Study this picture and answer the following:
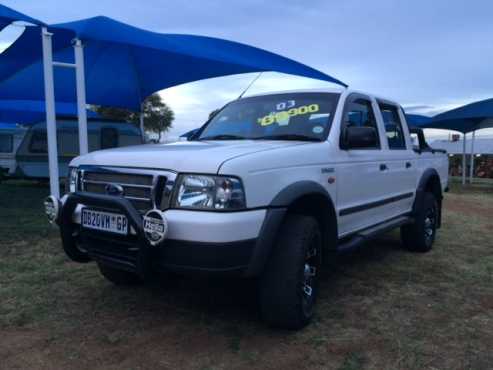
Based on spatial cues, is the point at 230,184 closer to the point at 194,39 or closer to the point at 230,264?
the point at 230,264

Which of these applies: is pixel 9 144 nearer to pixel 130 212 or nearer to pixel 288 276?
pixel 130 212

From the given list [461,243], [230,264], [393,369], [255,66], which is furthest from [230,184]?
[255,66]

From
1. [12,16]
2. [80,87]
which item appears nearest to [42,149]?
[80,87]

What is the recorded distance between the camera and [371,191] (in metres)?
4.27

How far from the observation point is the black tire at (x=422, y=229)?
555cm

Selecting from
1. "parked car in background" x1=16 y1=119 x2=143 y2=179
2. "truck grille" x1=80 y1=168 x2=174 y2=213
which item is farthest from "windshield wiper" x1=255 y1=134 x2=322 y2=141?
"parked car in background" x1=16 y1=119 x2=143 y2=179

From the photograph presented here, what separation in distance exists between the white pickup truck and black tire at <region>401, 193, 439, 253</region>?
1.41m

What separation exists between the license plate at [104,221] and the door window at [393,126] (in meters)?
3.15

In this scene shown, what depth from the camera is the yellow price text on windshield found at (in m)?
3.95

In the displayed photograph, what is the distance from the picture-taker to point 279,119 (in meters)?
3.97

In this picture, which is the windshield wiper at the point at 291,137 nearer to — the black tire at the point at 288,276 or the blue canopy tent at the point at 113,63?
the black tire at the point at 288,276

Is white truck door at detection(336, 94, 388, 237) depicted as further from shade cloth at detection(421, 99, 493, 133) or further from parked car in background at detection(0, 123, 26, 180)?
parked car in background at detection(0, 123, 26, 180)

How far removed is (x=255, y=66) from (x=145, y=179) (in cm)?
542

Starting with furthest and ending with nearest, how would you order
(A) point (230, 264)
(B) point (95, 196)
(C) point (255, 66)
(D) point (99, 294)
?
(C) point (255, 66) → (D) point (99, 294) → (B) point (95, 196) → (A) point (230, 264)
